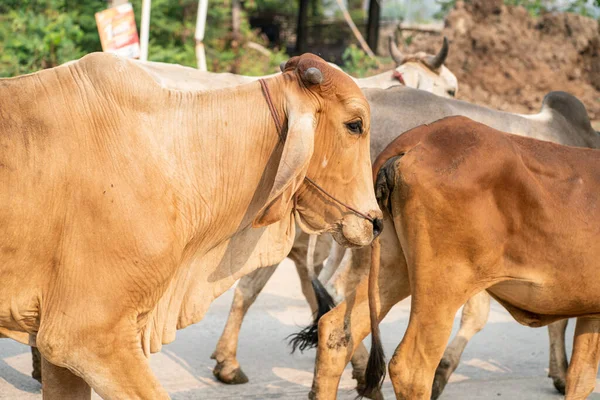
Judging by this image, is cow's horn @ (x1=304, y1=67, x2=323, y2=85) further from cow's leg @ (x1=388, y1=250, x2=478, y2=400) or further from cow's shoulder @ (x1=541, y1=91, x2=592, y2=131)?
cow's shoulder @ (x1=541, y1=91, x2=592, y2=131)

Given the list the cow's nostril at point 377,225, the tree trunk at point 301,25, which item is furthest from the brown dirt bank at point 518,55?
the cow's nostril at point 377,225

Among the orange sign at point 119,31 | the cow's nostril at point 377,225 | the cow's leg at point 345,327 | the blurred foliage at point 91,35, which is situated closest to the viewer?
the cow's nostril at point 377,225

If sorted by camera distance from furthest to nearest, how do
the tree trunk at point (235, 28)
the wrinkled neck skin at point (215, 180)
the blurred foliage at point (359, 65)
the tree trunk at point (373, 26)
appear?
1. the tree trunk at point (373, 26)
2. the tree trunk at point (235, 28)
3. the blurred foliage at point (359, 65)
4. the wrinkled neck skin at point (215, 180)

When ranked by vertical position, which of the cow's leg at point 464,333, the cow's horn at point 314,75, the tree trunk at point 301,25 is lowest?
the tree trunk at point 301,25

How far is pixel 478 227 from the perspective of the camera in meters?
3.57

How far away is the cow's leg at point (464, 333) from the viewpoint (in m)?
4.83

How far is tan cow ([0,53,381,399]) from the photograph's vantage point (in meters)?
2.77

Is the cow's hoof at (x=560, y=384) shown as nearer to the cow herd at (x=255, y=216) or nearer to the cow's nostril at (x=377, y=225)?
the cow herd at (x=255, y=216)

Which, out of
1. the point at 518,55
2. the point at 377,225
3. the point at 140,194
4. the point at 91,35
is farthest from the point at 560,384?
the point at 91,35

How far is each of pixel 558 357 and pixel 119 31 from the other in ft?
15.5

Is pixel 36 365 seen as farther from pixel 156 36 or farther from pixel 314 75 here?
pixel 156 36

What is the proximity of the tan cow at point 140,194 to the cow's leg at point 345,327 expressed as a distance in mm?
649

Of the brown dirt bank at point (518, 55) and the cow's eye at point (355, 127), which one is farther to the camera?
the brown dirt bank at point (518, 55)

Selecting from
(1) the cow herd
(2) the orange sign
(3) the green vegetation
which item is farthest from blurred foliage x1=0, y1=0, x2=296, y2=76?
(1) the cow herd
